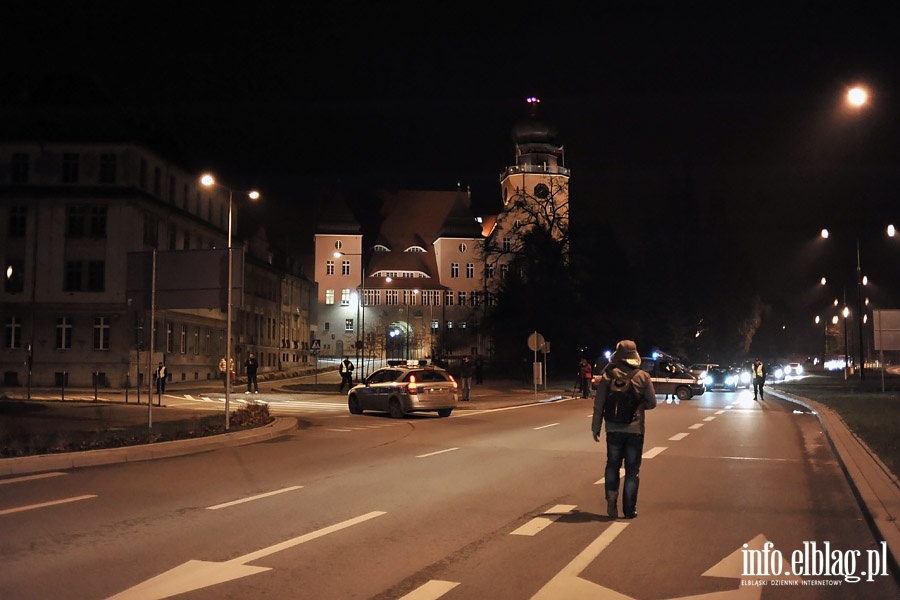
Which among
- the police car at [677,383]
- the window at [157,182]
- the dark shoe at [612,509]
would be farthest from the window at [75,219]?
the dark shoe at [612,509]

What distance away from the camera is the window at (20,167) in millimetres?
51291

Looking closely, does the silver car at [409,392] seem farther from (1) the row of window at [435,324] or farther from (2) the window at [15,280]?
(1) the row of window at [435,324]

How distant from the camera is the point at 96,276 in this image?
50875mm

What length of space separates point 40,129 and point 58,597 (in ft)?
172

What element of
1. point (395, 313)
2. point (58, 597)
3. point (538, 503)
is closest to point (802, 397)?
point (538, 503)

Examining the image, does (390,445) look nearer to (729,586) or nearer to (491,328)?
(729,586)

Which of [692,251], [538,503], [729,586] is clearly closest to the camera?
[729,586]

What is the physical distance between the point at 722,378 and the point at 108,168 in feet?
134

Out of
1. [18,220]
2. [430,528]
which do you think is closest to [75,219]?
[18,220]

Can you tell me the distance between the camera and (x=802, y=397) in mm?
38844

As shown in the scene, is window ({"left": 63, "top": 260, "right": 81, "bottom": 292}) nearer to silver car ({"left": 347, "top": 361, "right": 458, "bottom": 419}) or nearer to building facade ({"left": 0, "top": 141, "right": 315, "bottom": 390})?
building facade ({"left": 0, "top": 141, "right": 315, "bottom": 390})

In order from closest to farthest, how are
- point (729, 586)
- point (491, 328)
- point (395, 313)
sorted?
point (729, 586)
point (491, 328)
point (395, 313)

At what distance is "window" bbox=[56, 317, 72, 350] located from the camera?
165ft

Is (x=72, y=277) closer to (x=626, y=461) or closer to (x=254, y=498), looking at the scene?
(x=254, y=498)
